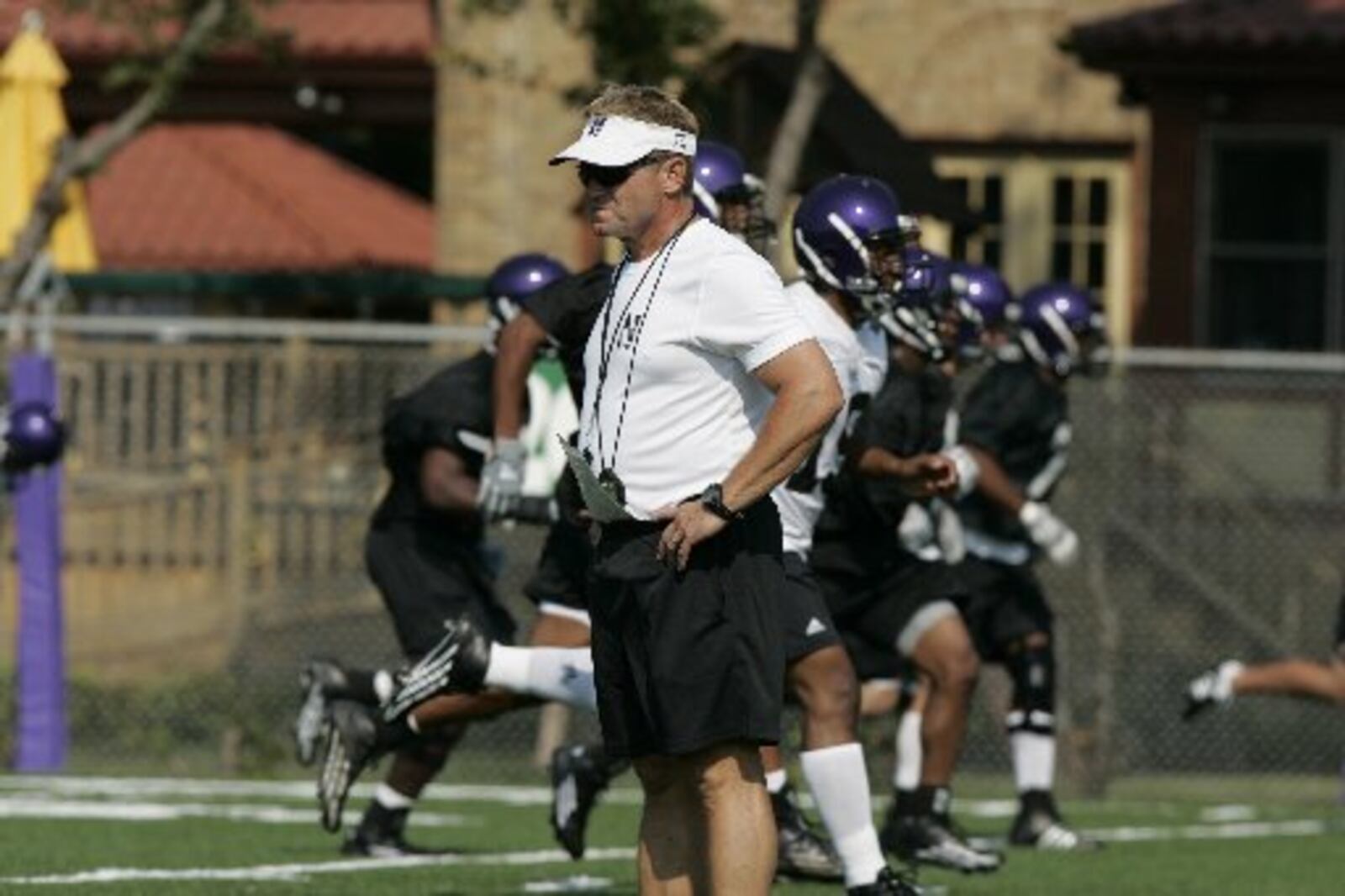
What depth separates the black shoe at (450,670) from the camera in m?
11.3

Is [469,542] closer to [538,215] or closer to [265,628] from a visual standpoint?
[265,628]

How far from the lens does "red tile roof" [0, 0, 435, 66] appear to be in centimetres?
3250

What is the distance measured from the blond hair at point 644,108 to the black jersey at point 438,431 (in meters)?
4.34

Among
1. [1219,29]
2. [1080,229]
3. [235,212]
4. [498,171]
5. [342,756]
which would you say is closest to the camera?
[342,756]

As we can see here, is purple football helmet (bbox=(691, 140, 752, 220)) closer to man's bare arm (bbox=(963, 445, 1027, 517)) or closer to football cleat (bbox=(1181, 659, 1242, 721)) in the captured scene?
man's bare arm (bbox=(963, 445, 1027, 517))

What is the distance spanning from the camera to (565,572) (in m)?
12.0

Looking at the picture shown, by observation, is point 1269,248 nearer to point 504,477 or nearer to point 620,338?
point 504,477

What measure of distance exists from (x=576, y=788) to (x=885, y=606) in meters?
1.73

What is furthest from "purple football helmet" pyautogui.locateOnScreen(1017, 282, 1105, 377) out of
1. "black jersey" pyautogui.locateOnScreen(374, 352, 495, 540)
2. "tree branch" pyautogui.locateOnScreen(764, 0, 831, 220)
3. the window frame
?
the window frame

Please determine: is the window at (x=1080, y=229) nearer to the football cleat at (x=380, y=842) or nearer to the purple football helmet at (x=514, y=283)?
the purple football helmet at (x=514, y=283)

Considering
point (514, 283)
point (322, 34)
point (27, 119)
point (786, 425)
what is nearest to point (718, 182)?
point (514, 283)

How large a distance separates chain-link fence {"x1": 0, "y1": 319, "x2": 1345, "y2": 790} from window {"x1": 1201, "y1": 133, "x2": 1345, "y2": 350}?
7589mm

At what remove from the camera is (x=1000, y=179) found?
28797 millimetres

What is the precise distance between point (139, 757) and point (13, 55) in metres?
A: 4.34
